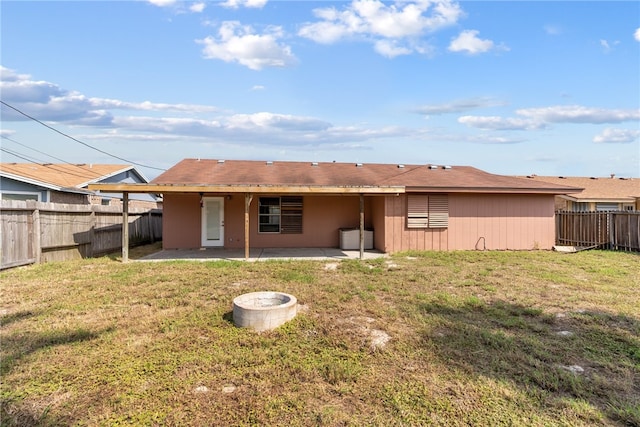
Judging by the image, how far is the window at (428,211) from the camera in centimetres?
1120

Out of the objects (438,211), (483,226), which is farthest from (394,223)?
(483,226)

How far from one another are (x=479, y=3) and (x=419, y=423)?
9.83 m

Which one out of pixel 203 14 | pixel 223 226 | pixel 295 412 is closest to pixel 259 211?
pixel 223 226

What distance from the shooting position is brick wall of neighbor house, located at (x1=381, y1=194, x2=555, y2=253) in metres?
11.2

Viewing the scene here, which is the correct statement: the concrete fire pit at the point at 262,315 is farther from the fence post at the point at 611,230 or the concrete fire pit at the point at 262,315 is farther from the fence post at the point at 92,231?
the fence post at the point at 611,230

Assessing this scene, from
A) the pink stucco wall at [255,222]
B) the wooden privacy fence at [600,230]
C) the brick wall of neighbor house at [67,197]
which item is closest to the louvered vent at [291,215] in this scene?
the pink stucco wall at [255,222]

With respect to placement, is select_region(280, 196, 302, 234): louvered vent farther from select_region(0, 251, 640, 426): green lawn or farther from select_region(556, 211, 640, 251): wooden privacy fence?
select_region(556, 211, 640, 251): wooden privacy fence

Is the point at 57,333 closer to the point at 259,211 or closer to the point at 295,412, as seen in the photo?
the point at 295,412

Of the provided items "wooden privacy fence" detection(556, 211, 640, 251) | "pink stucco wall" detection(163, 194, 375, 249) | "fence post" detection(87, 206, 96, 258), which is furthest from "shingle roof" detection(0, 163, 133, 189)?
"wooden privacy fence" detection(556, 211, 640, 251)

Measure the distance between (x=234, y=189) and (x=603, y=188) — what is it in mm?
21011

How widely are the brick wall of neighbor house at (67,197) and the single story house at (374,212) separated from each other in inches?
186

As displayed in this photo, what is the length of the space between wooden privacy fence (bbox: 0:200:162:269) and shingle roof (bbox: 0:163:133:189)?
342 centimetres

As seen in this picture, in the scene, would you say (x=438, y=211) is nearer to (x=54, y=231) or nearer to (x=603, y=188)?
(x=54, y=231)

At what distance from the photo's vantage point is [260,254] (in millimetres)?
10805
